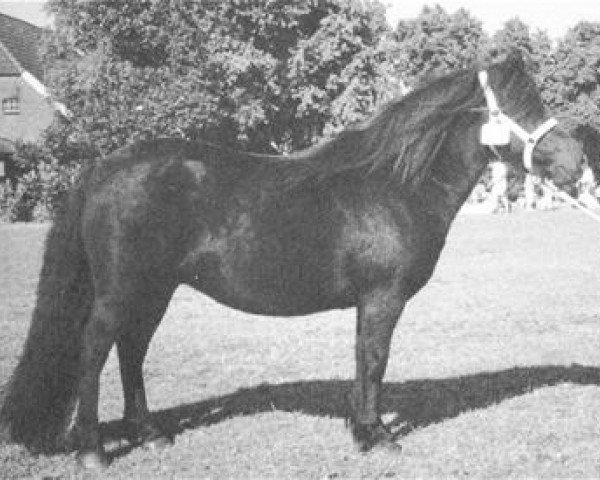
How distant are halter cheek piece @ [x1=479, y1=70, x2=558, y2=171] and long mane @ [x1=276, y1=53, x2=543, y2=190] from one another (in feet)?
0.23

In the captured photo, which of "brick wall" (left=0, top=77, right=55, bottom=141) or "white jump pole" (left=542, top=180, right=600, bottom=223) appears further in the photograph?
"brick wall" (left=0, top=77, right=55, bottom=141)

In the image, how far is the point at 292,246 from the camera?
531 centimetres

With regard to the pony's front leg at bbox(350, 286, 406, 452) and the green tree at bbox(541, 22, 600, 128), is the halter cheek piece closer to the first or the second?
the pony's front leg at bbox(350, 286, 406, 452)

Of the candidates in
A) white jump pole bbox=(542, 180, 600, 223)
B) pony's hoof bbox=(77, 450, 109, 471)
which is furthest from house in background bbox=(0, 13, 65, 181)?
white jump pole bbox=(542, 180, 600, 223)

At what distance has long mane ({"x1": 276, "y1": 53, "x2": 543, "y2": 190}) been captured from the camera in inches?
209

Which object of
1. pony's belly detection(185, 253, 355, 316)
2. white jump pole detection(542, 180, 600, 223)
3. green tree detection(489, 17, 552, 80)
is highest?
green tree detection(489, 17, 552, 80)

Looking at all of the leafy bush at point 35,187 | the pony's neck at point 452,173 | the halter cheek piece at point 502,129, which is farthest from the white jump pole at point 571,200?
the leafy bush at point 35,187

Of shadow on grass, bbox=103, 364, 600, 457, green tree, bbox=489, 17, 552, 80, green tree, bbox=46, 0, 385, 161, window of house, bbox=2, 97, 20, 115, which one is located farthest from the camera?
green tree, bbox=489, 17, 552, 80

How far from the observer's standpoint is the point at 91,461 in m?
5.21

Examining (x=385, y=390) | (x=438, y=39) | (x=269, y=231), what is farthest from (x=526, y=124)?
(x=438, y=39)

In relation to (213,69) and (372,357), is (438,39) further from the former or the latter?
(372,357)

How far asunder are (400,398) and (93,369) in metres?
3.14

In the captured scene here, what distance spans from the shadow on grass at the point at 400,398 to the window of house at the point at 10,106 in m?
43.4

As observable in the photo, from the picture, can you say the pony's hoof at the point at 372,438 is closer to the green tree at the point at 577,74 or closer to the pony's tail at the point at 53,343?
the pony's tail at the point at 53,343
